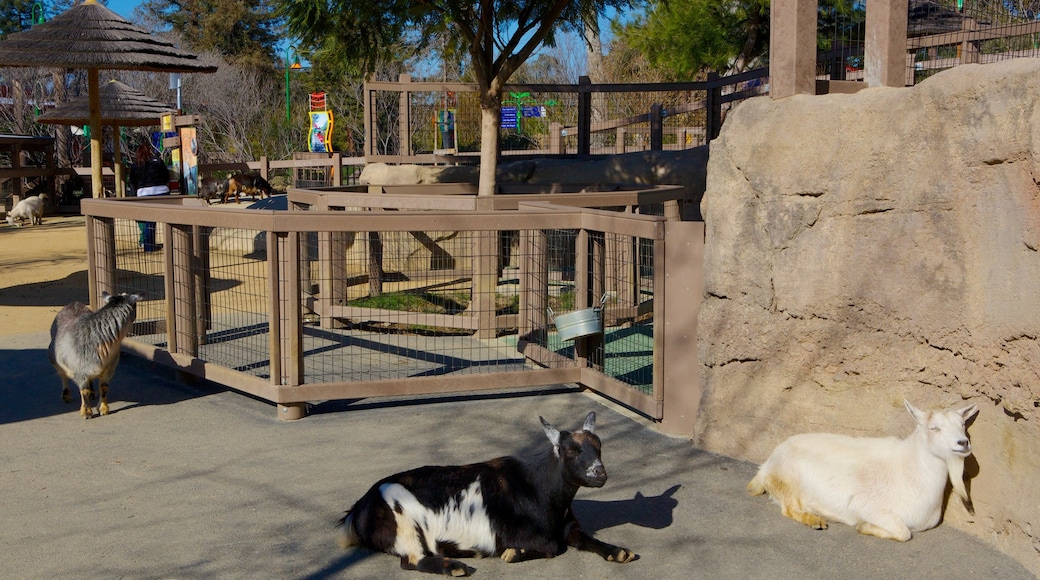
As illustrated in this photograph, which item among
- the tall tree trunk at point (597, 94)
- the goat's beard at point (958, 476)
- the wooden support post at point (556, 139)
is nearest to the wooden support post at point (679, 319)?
the goat's beard at point (958, 476)

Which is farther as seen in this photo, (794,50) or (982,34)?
(982,34)

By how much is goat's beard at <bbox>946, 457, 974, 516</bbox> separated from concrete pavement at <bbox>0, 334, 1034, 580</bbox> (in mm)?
177

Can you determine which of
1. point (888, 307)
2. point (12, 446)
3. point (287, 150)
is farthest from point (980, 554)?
point (287, 150)

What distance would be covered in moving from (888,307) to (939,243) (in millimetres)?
436

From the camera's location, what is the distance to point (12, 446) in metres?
6.26

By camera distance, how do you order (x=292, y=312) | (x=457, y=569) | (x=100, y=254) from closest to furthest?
(x=457, y=569)
(x=292, y=312)
(x=100, y=254)

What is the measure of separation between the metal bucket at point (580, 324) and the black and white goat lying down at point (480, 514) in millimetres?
2455

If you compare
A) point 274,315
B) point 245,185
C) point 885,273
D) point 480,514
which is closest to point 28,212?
point 245,185

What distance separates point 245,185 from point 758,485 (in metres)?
19.7

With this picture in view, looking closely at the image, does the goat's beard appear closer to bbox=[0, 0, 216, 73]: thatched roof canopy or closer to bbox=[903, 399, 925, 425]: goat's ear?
bbox=[903, 399, 925, 425]: goat's ear

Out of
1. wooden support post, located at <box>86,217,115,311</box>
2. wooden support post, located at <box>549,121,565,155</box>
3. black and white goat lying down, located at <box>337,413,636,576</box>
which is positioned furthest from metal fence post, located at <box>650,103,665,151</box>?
black and white goat lying down, located at <box>337,413,636,576</box>

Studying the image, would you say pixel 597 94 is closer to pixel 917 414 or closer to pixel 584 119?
pixel 584 119

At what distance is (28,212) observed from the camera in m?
22.4

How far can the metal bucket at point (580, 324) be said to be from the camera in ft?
22.9
